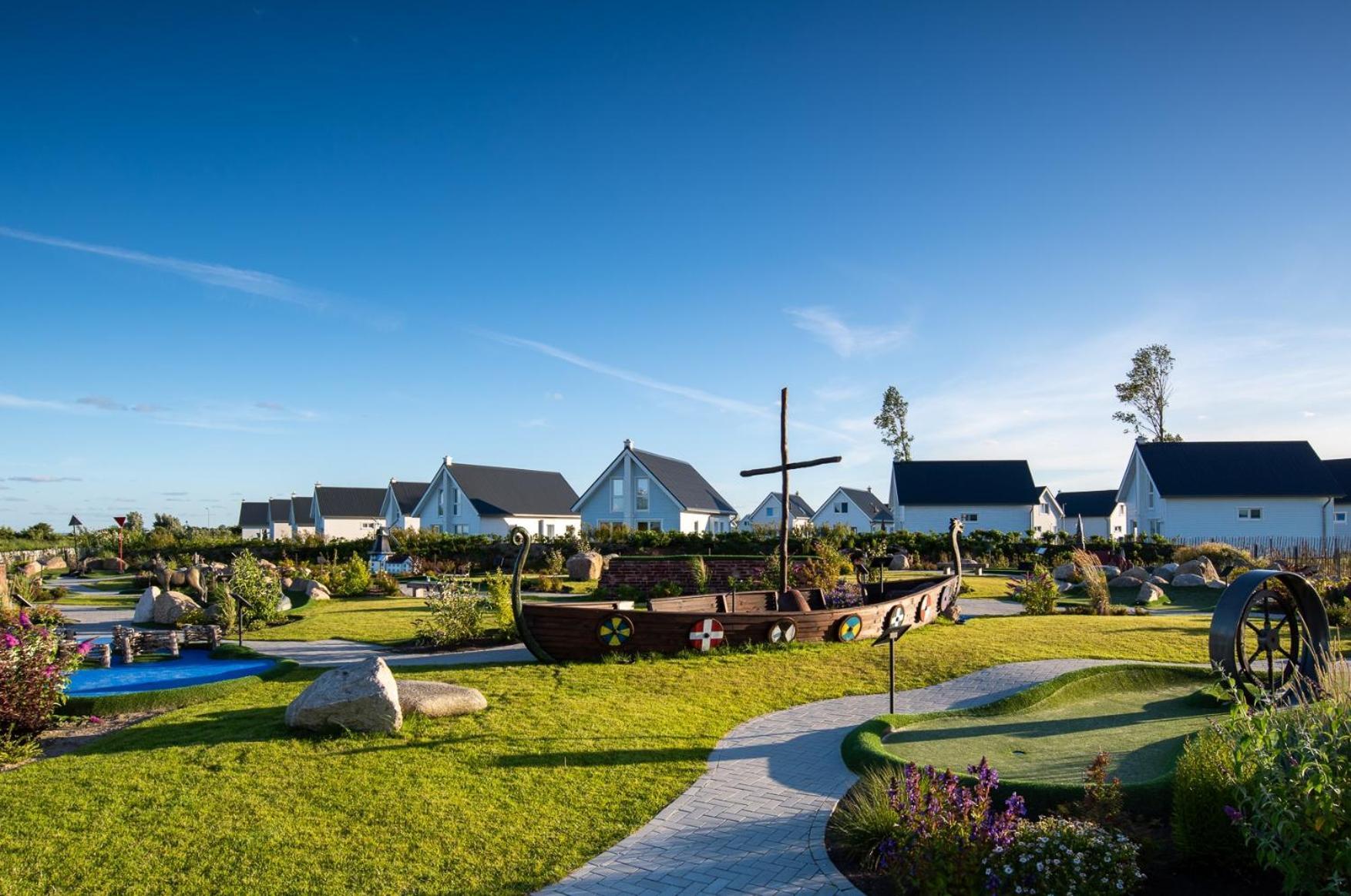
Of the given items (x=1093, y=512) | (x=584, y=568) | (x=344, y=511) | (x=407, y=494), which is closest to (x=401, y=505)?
(x=407, y=494)

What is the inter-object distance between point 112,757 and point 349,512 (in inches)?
2285

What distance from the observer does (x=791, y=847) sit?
5.84 meters

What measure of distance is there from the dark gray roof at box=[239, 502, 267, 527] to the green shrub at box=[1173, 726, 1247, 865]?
81501 millimetres

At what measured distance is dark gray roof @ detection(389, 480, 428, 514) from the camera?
56953mm

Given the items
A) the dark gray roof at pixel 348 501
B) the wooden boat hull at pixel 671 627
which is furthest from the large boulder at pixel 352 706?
the dark gray roof at pixel 348 501

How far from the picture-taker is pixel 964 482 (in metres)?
46.0

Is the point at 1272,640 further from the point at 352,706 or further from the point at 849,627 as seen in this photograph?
the point at 352,706

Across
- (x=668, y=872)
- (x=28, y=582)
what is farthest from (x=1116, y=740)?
(x=28, y=582)

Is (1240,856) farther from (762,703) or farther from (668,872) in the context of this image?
(762,703)

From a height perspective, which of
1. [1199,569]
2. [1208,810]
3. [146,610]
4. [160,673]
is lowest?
[160,673]

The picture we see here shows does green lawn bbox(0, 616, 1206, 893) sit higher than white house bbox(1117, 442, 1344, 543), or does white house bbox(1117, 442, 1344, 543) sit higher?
white house bbox(1117, 442, 1344, 543)

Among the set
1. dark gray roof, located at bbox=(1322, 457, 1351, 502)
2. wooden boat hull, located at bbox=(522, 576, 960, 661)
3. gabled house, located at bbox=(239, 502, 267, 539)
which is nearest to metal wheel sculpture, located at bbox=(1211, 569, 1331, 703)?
wooden boat hull, located at bbox=(522, 576, 960, 661)

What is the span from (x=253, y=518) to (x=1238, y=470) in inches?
3019

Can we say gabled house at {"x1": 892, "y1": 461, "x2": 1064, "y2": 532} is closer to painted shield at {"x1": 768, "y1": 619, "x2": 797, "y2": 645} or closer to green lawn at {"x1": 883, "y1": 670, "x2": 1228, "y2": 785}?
painted shield at {"x1": 768, "y1": 619, "x2": 797, "y2": 645}
